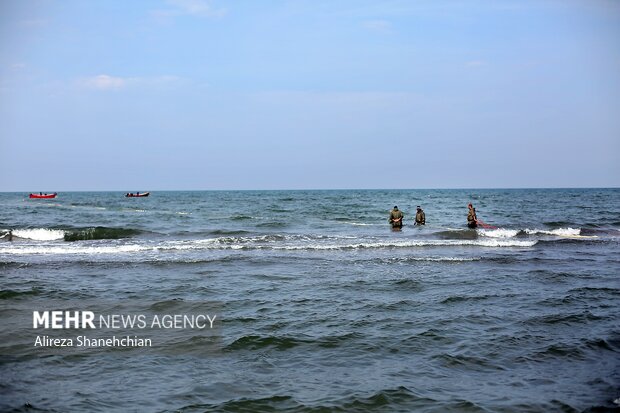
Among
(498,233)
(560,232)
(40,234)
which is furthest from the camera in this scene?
(560,232)

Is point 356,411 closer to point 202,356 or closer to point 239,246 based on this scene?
point 202,356

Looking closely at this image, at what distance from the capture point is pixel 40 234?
29766 mm

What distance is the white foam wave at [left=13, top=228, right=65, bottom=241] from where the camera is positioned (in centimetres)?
2902

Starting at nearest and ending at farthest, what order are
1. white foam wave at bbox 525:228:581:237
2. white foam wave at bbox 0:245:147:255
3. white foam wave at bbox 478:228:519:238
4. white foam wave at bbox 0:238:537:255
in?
1. white foam wave at bbox 0:245:147:255
2. white foam wave at bbox 0:238:537:255
3. white foam wave at bbox 478:228:519:238
4. white foam wave at bbox 525:228:581:237

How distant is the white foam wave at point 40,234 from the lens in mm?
29016

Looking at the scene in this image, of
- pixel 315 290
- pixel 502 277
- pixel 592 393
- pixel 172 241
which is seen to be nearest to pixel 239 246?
pixel 172 241

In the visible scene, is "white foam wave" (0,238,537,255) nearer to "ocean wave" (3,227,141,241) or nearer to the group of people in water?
"ocean wave" (3,227,141,241)

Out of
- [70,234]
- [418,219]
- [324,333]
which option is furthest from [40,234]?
[324,333]

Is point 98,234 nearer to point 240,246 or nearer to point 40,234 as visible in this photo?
point 40,234

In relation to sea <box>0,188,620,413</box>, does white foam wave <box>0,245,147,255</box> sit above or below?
above

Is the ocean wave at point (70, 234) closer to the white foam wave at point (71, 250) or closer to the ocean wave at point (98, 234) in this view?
the ocean wave at point (98, 234)

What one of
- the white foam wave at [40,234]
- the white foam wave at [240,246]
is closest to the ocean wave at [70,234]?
the white foam wave at [40,234]

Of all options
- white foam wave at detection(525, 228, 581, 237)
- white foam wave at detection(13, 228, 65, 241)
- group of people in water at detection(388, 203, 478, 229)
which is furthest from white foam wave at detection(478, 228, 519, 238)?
white foam wave at detection(13, 228, 65, 241)

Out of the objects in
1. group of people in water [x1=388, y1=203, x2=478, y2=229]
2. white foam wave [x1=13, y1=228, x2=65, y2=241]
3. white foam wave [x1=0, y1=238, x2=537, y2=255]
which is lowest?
white foam wave [x1=0, y1=238, x2=537, y2=255]
